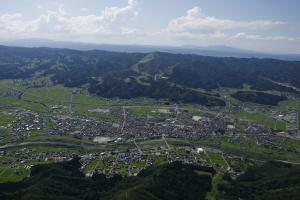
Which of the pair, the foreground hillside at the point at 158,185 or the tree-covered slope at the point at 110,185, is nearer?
the tree-covered slope at the point at 110,185

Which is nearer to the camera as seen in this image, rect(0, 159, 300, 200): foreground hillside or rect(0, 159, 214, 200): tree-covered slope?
rect(0, 159, 214, 200): tree-covered slope

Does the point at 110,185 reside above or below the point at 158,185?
below

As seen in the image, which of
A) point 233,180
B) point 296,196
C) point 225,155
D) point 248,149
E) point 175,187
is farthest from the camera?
point 248,149

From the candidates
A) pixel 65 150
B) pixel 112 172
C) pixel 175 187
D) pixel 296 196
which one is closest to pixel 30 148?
pixel 65 150

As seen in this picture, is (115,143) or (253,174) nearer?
(253,174)

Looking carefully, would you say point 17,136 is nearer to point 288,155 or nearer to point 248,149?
point 248,149

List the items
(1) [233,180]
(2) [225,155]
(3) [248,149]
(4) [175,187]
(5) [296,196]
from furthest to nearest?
(3) [248,149] → (2) [225,155] → (1) [233,180] → (4) [175,187] → (5) [296,196]

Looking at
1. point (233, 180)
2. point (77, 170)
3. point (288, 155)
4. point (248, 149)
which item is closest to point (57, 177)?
point (77, 170)

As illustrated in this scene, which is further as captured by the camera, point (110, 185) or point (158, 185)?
point (110, 185)
